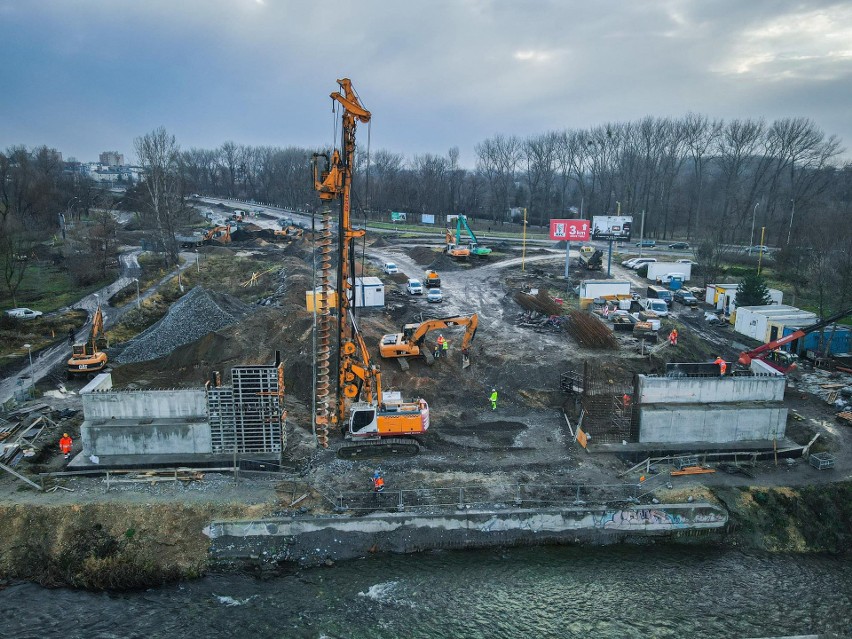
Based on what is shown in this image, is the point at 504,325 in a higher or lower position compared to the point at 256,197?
lower

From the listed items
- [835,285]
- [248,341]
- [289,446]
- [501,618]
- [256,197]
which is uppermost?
[256,197]

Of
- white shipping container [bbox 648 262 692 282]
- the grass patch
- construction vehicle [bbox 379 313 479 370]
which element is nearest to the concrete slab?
construction vehicle [bbox 379 313 479 370]

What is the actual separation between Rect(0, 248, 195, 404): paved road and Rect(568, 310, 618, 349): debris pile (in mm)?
27380

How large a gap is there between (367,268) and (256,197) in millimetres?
85977

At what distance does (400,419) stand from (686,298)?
30639mm

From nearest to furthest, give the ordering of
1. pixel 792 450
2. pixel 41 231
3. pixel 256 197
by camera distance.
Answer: pixel 792 450 → pixel 41 231 → pixel 256 197

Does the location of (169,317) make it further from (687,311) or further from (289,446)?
(687,311)

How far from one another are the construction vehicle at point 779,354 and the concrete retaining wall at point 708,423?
20.9ft

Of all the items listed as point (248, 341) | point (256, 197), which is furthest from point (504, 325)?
point (256, 197)

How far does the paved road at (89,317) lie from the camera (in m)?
27.3

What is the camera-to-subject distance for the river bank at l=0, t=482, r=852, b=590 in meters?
16.1

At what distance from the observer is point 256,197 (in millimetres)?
127000

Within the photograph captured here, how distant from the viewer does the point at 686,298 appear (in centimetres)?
4300

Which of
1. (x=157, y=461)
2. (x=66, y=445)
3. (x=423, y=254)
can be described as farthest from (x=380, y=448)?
(x=423, y=254)
